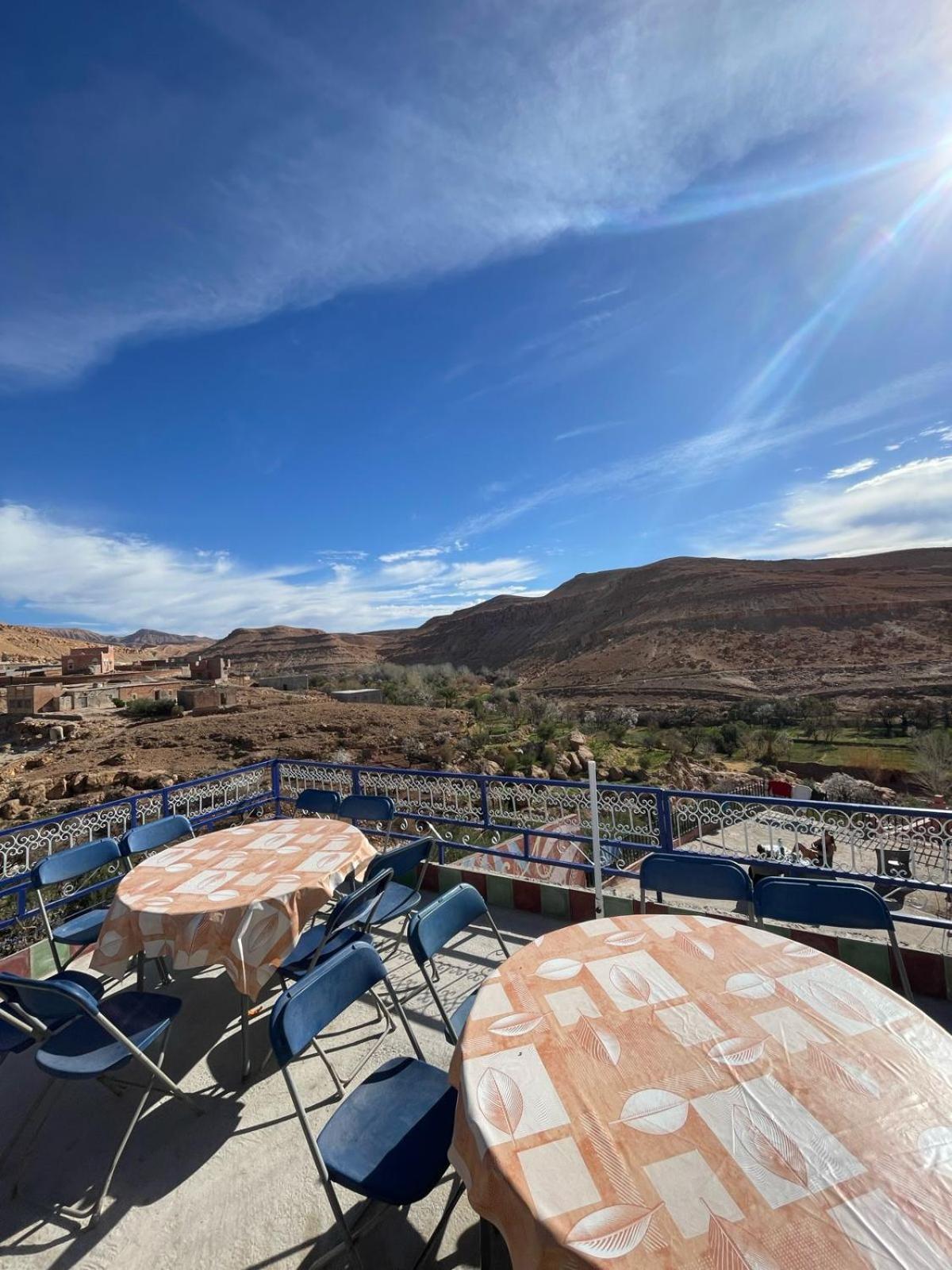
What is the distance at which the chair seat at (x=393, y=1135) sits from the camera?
1606 millimetres

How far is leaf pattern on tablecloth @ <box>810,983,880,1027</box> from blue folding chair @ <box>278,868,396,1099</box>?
189 centimetres

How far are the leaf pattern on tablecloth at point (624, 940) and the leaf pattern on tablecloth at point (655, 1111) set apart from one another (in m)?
0.70

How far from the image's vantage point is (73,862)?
3533mm

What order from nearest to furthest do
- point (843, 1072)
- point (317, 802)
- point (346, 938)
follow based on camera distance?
point (843, 1072), point (346, 938), point (317, 802)

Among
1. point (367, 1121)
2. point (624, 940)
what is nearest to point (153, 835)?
point (367, 1121)

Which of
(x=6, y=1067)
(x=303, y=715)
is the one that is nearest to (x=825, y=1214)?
(x=6, y=1067)

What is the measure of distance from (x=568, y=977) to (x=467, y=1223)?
89 cm

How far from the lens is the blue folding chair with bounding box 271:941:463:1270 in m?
1.63

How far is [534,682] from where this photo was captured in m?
39.8

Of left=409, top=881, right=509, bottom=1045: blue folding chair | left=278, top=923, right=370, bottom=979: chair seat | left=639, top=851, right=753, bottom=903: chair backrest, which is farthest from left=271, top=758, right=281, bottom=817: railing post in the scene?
left=639, top=851, right=753, bottom=903: chair backrest

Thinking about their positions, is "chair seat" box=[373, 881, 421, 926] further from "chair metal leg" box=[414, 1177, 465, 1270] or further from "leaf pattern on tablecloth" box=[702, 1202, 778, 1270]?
"leaf pattern on tablecloth" box=[702, 1202, 778, 1270]

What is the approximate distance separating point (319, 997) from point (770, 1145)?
1.36 meters

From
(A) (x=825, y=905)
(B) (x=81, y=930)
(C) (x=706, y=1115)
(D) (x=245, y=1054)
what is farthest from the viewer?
(B) (x=81, y=930)

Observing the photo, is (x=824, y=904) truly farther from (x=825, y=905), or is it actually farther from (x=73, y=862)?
(x=73, y=862)
